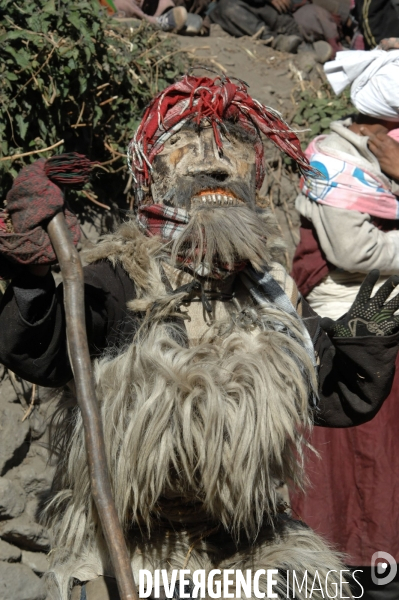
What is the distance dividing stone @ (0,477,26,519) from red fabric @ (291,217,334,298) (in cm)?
135

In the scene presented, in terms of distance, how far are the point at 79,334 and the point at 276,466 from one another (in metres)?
0.65

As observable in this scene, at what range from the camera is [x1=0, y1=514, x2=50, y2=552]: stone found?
307 cm

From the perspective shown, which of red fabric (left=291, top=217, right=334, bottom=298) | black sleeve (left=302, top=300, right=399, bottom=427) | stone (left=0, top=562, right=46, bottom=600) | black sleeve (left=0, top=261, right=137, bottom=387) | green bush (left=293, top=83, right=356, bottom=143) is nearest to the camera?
black sleeve (left=0, top=261, right=137, bottom=387)

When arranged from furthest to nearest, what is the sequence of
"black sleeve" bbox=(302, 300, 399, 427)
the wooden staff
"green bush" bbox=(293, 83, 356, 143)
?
"green bush" bbox=(293, 83, 356, 143) → "black sleeve" bbox=(302, 300, 399, 427) → the wooden staff

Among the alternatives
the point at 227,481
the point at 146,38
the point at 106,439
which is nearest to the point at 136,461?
the point at 106,439

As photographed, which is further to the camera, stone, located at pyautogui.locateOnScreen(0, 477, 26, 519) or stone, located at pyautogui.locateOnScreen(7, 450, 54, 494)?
stone, located at pyautogui.locateOnScreen(7, 450, 54, 494)

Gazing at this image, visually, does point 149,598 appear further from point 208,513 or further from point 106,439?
point 106,439

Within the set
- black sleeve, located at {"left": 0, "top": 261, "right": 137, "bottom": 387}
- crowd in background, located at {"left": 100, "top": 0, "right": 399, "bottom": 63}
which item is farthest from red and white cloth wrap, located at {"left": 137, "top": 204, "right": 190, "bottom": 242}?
crowd in background, located at {"left": 100, "top": 0, "right": 399, "bottom": 63}

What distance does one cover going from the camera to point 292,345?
6.95ft

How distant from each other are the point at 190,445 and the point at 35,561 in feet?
4.98

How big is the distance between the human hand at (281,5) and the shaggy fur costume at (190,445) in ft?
12.9

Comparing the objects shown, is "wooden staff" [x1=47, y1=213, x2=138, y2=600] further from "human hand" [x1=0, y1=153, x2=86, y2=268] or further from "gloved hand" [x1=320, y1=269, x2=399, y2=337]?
"gloved hand" [x1=320, y1=269, x2=399, y2=337]

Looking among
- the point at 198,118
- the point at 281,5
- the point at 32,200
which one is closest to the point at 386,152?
the point at 198,118

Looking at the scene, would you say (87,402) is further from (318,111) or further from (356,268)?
(318,111)
